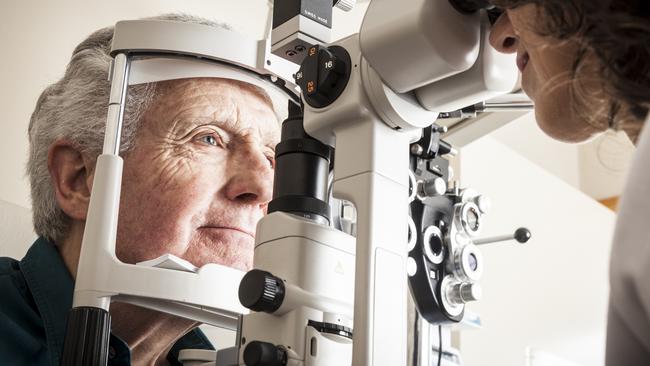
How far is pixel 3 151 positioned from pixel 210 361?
70 centimetres

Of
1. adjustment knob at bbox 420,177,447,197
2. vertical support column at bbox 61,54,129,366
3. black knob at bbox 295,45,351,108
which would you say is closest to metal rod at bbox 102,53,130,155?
vertical support column at bbox 61,54,129,366

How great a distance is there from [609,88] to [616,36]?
44mm

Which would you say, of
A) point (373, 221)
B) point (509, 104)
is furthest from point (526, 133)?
point (373, 221)

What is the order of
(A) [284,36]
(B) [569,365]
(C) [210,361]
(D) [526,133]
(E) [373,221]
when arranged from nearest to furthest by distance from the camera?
(E) [373,221], (A) [284,36], (C) [210,361], (B) [569,365], (D) [526,133]

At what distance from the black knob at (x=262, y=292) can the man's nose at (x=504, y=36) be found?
0.32 m

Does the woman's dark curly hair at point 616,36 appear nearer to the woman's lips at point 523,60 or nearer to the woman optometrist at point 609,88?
the woman optometrist at point 609,88

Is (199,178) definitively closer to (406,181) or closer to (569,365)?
(406,181)

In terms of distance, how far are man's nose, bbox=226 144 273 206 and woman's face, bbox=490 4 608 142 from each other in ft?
2.07

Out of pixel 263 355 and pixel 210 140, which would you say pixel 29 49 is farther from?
pixel 263 355

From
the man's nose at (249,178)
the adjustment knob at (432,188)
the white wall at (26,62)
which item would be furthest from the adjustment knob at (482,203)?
the white wall at (26,62)

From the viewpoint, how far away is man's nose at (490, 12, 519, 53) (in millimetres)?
713

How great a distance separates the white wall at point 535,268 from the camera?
2467 millimetres

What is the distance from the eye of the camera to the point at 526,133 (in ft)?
11.6

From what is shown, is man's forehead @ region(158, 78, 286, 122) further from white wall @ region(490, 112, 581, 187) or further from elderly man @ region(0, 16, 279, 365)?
white wall @ region(490, 112, 581, 187)
